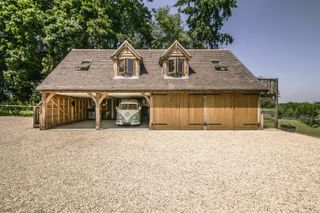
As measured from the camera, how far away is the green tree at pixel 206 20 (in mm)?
30547

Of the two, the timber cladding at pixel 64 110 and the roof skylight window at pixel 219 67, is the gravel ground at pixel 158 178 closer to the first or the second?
the timber cladding at pixel 64 110

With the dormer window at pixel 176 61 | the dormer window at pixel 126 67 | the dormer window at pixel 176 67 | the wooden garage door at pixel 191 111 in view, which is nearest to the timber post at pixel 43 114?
the dormer window at pixel 126 67

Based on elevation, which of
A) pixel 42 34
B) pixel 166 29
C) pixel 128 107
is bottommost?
pixel 128 107

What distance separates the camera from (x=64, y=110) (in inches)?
755

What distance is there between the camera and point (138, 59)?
56.5ft

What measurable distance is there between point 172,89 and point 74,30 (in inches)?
749

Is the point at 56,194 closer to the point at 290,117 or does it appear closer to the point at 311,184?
the point at 311,184

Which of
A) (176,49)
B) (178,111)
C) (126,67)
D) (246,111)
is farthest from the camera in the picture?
(126,67)

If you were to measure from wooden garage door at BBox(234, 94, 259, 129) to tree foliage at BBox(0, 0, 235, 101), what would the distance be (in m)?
18.4

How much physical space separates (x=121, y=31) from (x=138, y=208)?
3337cm

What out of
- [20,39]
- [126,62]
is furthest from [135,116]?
[20,39]

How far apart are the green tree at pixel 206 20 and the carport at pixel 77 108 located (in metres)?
15.9

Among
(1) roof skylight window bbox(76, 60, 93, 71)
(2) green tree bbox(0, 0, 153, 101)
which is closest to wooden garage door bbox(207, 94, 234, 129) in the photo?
(1) roof skylight window bbox(76, 60, 93, 71)

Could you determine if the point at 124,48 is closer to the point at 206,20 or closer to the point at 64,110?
Result: the point at 64,110
